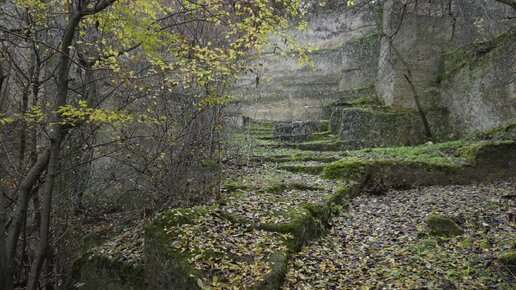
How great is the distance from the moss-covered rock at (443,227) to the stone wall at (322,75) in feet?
38.2

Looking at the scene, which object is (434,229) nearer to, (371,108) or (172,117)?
(172,117)

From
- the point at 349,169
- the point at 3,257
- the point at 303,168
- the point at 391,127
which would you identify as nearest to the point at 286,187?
the point at 349,169

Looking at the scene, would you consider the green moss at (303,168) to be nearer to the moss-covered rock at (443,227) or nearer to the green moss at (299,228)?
the green moss at (299,228)

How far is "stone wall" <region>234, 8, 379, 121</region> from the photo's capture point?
653 inches

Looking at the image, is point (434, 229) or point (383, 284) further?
point (434, 229)

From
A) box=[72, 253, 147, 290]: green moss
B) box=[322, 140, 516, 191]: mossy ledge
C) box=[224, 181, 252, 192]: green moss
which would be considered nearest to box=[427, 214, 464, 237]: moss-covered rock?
box=[322, 140, 516, 191]: mossy ledge

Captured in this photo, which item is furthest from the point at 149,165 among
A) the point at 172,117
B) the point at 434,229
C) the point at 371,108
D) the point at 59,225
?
the point at 371,108

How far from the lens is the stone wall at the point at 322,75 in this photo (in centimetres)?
1658

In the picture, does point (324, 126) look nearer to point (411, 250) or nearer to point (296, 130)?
point (296, 130)

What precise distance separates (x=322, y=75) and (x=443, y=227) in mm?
14810

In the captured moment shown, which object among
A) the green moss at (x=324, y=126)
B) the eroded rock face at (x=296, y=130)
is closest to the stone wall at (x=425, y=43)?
the green moss at (x=324, y=126)

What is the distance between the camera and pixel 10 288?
434 centimetres

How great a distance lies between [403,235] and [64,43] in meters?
4.70

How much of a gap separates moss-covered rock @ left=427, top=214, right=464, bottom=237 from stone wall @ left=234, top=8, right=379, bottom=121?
11.6m
